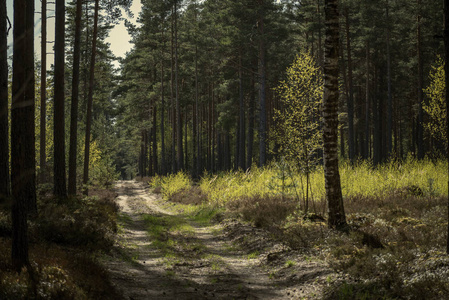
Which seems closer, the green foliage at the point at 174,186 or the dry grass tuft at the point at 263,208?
the dry grass tuft at the point at 263,208

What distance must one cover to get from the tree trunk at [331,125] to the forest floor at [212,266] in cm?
Result: 180

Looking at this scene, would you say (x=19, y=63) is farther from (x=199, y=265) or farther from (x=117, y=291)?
(x=199, y=265)

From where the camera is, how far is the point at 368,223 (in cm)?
1034

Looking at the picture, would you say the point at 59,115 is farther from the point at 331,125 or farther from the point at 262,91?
the point at 262,91

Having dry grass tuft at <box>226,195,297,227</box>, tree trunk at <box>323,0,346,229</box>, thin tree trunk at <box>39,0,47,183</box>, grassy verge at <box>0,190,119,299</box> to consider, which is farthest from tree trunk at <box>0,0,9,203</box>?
thin tree trunk at <box>39,0,47,183</box>

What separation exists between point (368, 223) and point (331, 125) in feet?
9.45

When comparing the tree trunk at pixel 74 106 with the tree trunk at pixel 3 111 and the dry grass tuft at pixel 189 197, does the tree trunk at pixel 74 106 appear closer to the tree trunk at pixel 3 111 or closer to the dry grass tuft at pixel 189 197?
the tree trunk at pixel 3 111

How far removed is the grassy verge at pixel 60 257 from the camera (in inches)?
199

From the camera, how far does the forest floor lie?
7.04m

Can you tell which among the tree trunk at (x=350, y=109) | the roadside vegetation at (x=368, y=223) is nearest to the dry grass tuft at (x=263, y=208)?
the roadside vegetation at (x=368, y=223)

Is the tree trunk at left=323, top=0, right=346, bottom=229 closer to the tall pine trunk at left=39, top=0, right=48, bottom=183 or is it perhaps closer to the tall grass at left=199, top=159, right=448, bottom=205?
the tall grass at left=199, top=159, right=448, bottom=205

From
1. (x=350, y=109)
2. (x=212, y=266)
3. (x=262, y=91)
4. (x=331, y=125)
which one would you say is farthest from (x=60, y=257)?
(x=350, y=109)

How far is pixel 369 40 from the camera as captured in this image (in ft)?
103

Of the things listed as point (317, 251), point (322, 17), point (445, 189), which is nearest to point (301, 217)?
point (317, 251)
